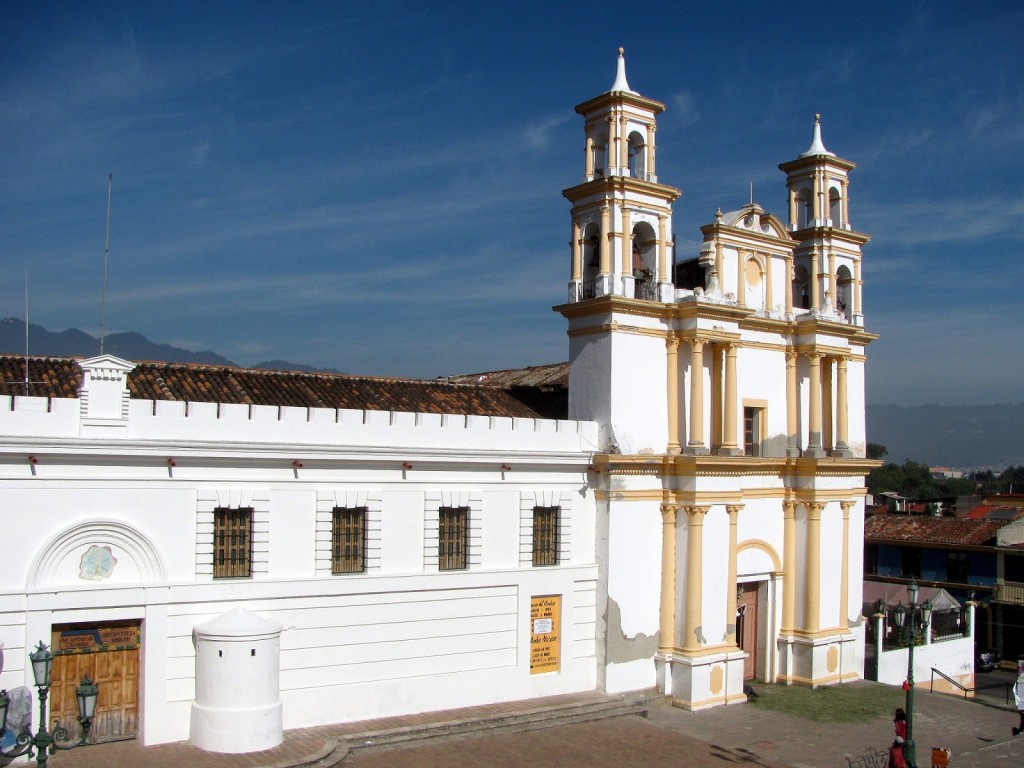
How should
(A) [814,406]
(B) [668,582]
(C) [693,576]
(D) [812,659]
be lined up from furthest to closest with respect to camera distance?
1. (A) [814,406]
2. (D) [812,659]
3. (B) [668,582]
4. (C) [693,576]

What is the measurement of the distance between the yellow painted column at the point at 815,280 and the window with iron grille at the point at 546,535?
10.4 meters

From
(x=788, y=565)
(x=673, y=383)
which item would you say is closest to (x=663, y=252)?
(x=673, y=383)

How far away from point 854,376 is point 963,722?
9.36m

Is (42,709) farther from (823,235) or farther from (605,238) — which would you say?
(823,235)

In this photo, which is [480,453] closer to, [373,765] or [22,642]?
[373,765]

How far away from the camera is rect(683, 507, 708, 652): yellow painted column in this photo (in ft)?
74.9

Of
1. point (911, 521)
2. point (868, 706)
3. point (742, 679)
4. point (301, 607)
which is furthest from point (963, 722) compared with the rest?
point (911, 521)

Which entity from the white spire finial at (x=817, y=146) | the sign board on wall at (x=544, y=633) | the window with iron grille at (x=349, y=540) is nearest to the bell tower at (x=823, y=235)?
the white spire finial at (x=817, y=146)

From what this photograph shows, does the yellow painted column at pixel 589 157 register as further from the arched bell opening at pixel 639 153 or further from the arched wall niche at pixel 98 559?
the arched wall niche at pixel 98 559

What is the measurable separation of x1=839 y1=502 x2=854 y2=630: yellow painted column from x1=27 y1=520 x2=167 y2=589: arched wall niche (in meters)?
17.5

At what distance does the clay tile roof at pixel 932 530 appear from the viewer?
40.4 metres

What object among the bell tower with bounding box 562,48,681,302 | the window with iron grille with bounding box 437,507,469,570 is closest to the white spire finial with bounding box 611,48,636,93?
the bell tower with bounding box 562,48,681,302

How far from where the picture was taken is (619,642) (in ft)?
74.3

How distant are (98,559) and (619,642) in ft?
37.1
